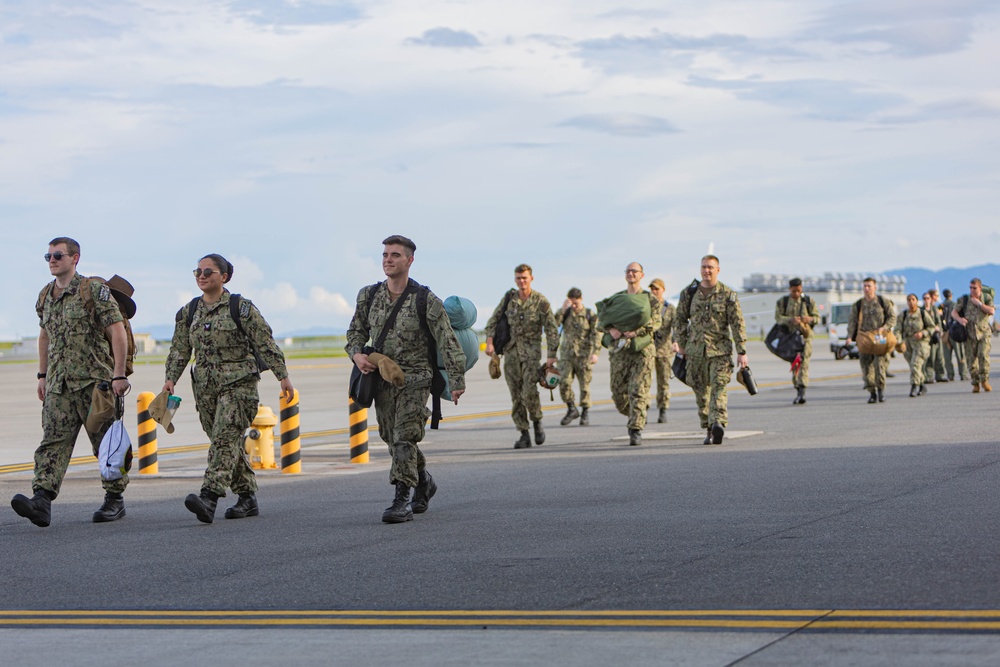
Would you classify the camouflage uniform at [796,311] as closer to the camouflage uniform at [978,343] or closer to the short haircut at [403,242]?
the camouflage uniform at [978,343]

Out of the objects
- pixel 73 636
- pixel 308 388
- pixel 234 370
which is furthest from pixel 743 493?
pixel 308 388

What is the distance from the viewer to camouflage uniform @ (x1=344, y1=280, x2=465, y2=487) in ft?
32.2

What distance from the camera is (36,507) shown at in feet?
32.4

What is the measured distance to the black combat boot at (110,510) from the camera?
10.3 m

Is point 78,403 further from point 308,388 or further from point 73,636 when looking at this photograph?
point 308,388

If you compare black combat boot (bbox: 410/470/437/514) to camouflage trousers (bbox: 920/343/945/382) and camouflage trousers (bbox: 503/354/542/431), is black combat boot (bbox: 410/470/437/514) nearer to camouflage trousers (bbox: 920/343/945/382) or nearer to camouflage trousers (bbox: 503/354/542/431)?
camouflage trousers (bbox: 503/354/542/431)

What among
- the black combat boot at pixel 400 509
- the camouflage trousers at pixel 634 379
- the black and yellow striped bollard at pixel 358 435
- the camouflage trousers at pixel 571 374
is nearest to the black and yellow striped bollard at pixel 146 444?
the black and yellow striped bollard at pixel 358 435

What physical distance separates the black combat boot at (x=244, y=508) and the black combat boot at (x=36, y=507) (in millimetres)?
1248

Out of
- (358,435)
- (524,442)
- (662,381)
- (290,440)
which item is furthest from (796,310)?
(290,440)

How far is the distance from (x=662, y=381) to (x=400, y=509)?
11.2 meters

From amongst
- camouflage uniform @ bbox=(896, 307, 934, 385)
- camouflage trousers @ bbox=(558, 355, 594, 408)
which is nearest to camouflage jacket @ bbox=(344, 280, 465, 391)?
camouflage trousers @ bbox=(558, 355, 594, 408)

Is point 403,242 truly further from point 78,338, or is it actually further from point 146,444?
point 146,444

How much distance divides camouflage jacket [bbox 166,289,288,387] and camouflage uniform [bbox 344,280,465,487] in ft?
2.29

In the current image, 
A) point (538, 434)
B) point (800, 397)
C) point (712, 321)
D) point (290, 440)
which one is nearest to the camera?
point (290, 440)
